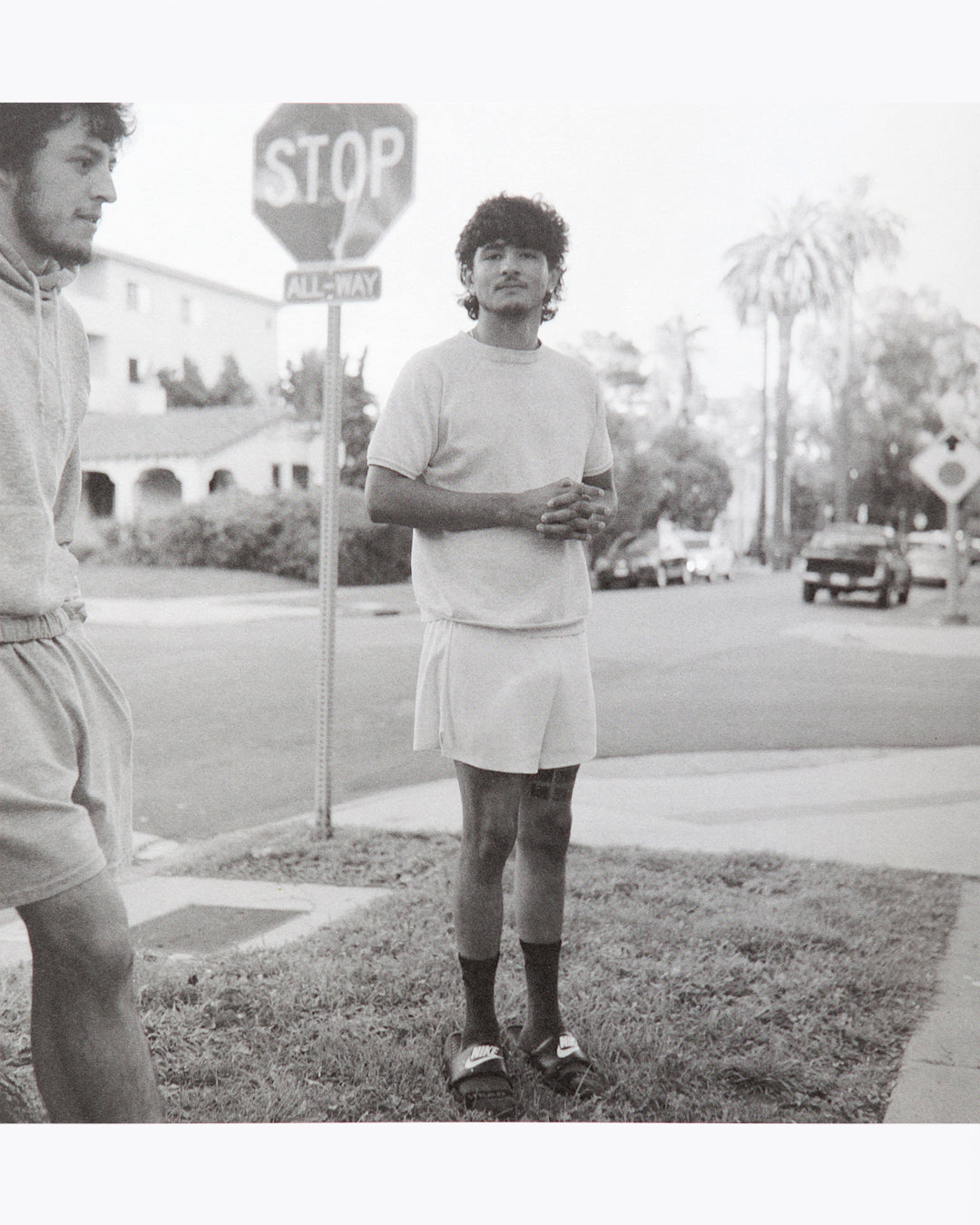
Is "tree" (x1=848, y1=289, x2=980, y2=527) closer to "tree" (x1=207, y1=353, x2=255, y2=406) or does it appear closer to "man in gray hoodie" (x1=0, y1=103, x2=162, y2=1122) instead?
"tree" (x1=207, y1=353, x2=255, y2=406)

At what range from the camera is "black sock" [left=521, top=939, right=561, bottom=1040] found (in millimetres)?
2381

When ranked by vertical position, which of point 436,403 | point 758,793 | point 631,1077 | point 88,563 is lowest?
point 631,1077

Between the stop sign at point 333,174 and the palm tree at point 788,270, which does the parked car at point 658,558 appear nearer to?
the palm tree at point 788,270

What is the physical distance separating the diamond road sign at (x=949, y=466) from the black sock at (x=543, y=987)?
5.23ft

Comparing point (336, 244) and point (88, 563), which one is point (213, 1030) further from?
point (336, 244)

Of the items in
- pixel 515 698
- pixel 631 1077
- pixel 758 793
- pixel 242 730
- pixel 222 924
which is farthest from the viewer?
pixel 242 730

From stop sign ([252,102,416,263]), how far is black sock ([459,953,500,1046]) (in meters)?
1.64

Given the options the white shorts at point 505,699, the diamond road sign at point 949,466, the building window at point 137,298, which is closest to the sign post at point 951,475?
the diamond road sign at point 949,466

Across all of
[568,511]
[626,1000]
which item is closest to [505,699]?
[568,511]

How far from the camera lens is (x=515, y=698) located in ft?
7.44

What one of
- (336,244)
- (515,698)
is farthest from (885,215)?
(515,698)

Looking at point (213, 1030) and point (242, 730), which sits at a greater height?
point (242, 730)

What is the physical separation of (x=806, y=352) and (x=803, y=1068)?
1683mm

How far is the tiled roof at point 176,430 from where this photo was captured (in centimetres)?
291
